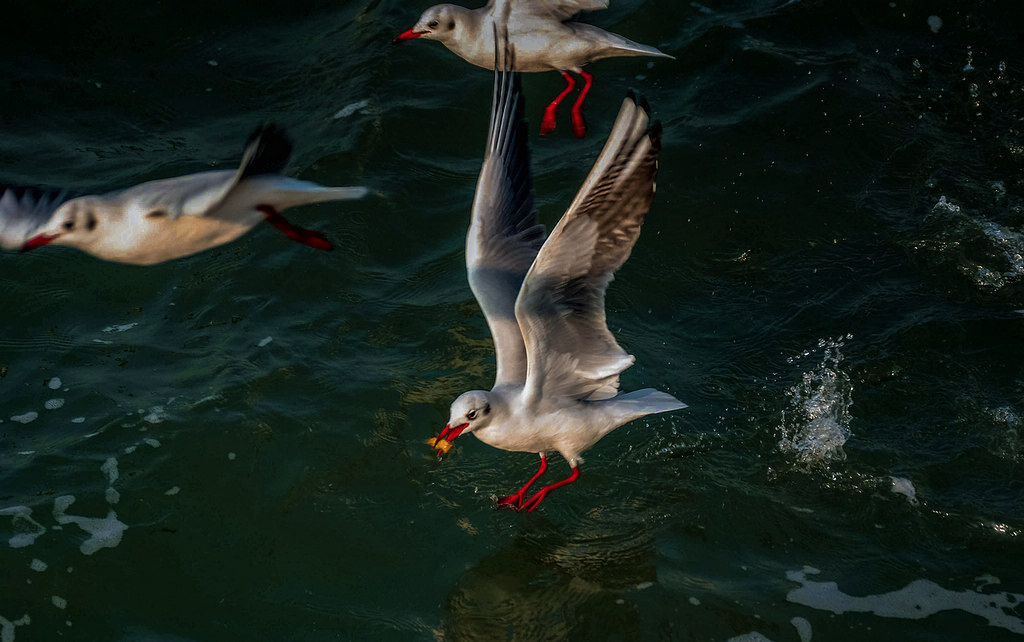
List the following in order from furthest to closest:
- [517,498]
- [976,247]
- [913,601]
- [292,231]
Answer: [976,247] < [517,498] < [913,601] < [292,231]

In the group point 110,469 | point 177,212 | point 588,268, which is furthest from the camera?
point 110,469

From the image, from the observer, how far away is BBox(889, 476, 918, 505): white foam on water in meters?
5.46

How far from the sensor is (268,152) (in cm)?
389

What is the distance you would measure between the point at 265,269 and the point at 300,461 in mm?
1689

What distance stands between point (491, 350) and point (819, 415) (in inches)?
72.5

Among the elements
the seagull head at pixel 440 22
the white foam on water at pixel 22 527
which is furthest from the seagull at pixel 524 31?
the white foam on water at pixel 22 527

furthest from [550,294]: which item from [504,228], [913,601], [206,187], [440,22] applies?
[913,601]

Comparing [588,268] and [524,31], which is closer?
[588,268]

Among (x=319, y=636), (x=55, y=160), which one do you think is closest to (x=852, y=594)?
(x=319, y=636)

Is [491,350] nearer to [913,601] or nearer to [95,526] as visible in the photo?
[95,526]

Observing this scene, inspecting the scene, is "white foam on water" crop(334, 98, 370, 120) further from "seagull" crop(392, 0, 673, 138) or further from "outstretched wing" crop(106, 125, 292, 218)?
"outstretched wing" crop(106, 125, 292, 218)

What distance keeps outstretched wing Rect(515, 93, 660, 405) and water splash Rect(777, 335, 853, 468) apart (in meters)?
1.24

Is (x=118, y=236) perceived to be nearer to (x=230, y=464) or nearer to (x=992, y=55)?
(x=230, y=464)

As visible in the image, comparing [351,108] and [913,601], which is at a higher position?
[351,108]
